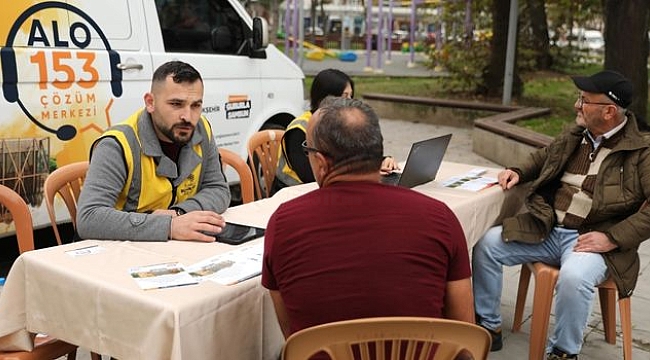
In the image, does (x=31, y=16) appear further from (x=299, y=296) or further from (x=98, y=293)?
(x=299, y=296)

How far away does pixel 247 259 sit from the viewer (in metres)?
2.48

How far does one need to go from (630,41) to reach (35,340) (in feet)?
26.8

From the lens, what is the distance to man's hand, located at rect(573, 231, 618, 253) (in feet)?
10.8

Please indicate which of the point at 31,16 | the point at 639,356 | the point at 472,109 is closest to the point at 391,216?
the point at 639,356

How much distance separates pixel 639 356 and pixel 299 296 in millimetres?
2421

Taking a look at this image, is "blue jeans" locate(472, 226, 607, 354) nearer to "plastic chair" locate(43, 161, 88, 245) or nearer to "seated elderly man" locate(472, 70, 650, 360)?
"seated elderly man" locate(472, 70, 650, 360)

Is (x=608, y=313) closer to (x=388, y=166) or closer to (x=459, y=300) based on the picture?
(x=388, y=166)

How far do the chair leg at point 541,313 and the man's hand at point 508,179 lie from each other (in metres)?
0.58

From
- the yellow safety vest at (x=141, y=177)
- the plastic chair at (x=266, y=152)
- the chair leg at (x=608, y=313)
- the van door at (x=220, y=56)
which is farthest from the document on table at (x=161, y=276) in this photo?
the van door at (x=220, y=56)

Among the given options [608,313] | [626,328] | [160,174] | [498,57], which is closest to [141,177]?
[160,174]

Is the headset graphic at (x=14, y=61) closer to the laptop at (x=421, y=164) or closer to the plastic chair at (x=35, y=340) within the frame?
the plastic chair at (x=35, y=340)

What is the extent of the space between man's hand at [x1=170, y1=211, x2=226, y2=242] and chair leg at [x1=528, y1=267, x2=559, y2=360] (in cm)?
158

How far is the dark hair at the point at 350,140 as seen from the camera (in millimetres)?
2012

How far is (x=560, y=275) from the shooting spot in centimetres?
327
